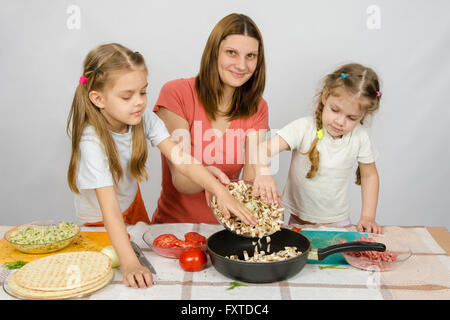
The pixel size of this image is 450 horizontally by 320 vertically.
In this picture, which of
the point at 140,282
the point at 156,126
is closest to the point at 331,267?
the point at 140,282

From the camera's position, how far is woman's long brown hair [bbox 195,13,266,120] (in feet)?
6.08

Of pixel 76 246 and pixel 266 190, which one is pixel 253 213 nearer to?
pixel 266 190

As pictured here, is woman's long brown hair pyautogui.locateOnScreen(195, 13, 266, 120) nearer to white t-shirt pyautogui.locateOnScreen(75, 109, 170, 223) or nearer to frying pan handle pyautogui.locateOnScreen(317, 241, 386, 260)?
white t-shirt pyautogui.locateOnScreen(75, 109, 170, 223)

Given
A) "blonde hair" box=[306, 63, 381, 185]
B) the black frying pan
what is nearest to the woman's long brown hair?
"blonde hair" box=[306, 63, 381, 185]

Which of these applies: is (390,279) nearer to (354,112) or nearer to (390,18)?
(354,112)

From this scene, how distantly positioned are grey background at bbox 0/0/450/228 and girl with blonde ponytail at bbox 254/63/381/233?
0.86m

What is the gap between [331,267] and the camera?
1.43 metres

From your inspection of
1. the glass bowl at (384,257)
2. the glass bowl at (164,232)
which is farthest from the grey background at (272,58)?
the glass bowl at (384,257)

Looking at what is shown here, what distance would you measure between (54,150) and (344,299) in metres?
2.44

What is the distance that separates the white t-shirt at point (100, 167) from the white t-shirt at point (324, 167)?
2.01 ft

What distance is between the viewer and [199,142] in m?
2.08

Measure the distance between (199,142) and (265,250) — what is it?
75cm
